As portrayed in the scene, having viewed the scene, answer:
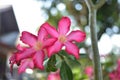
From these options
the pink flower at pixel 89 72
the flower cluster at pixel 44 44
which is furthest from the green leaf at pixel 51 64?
the pink flower at pixel 89 72

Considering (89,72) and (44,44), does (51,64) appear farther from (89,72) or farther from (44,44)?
(89,72)

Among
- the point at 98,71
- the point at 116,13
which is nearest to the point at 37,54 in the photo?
the point at 98,71

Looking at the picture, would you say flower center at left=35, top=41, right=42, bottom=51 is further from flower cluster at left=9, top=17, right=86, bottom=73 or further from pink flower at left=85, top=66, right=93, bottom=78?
pink flower at left=85, top=66, right=93, bottom=78

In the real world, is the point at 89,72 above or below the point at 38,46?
below

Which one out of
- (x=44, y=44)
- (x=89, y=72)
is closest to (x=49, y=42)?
(x=44, y=44)

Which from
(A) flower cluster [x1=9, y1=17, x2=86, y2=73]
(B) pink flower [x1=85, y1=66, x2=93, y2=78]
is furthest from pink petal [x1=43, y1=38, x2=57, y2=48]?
(B) pink flower [x1=85, y1=66, x2=93, y2=78]

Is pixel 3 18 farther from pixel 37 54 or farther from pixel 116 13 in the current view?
pixel 37 54
